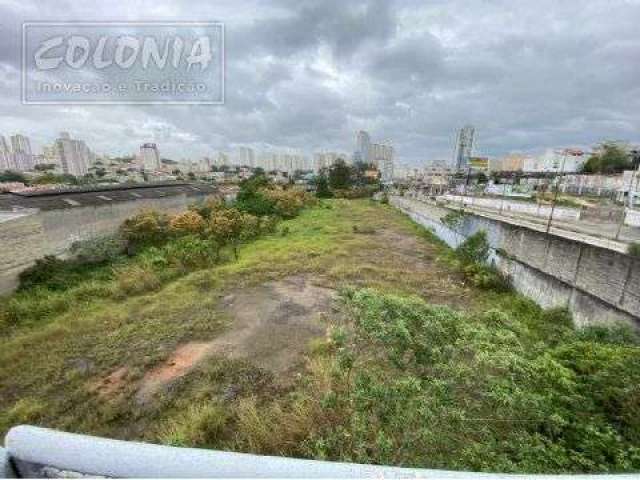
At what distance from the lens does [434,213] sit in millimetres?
15289

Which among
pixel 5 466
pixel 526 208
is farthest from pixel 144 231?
pixel 526 208

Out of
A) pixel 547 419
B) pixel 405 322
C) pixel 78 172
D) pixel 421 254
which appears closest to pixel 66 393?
pixel 405 322

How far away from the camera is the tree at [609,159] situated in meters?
34.6

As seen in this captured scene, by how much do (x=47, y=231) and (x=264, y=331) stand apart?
905 centimetres

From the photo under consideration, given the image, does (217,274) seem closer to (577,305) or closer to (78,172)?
(577,305)

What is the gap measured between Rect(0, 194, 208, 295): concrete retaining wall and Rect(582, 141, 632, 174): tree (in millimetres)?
45033

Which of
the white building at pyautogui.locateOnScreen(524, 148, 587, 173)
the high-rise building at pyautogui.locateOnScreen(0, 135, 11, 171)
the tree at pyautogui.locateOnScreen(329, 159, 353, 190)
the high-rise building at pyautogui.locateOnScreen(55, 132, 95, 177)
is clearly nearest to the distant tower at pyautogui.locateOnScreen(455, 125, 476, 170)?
the white building at pyautogui.locateOnScreen(524, 148, 587, 173)

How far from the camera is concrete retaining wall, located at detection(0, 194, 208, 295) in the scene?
8758mm

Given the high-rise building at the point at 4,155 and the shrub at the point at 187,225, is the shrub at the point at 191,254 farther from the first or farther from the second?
the high-rise building at the point at 4,155

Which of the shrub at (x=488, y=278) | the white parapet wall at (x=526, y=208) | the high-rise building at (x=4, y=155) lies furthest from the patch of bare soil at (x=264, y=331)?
the high-rise building at (x=4, y=155)

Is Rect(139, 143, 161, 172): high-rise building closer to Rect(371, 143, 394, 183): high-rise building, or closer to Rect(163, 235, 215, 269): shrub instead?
Rect(371, 143, 394, 183): high-rise building

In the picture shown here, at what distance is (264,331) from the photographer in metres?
5.98

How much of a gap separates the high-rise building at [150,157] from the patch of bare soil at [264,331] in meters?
71.2

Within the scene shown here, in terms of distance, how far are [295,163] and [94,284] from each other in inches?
3290
